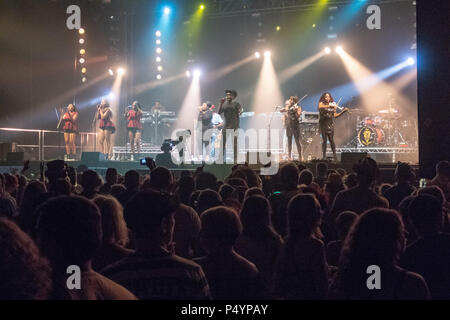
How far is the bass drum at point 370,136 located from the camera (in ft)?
61.1

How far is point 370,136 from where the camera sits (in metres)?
18.8

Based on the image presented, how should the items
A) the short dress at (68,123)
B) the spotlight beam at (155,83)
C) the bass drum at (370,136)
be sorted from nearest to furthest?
1. the short dress at (68,123)
2. the bass drum at (370,136)
3. the spotlight beam at (155,83)

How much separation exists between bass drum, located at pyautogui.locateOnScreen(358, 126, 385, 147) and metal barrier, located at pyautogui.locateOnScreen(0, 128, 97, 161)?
1052 cm

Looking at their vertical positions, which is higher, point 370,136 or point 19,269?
point 370,136

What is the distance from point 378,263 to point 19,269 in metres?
1.78

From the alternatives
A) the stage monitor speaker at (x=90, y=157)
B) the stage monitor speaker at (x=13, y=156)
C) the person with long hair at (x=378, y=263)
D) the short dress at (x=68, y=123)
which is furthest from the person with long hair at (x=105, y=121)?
the person with long hair at (x=378, y=263)

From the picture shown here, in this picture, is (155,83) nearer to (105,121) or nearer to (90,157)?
(105,121)

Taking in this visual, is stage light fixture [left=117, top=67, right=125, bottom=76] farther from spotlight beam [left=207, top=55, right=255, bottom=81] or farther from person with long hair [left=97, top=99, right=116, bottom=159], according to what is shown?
person with long hair [left=97, top=99, right=116, bottom=159]

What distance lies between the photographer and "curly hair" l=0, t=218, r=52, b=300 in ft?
5.63

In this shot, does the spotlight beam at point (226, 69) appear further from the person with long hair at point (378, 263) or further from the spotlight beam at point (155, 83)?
the person with long hair at point (378, 263)

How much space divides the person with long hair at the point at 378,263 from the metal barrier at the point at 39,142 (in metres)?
14.1

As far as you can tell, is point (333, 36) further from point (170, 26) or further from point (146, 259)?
point (146, 259)

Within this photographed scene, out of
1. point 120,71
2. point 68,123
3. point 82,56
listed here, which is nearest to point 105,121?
point 68,123

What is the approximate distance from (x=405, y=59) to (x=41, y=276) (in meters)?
21.5
